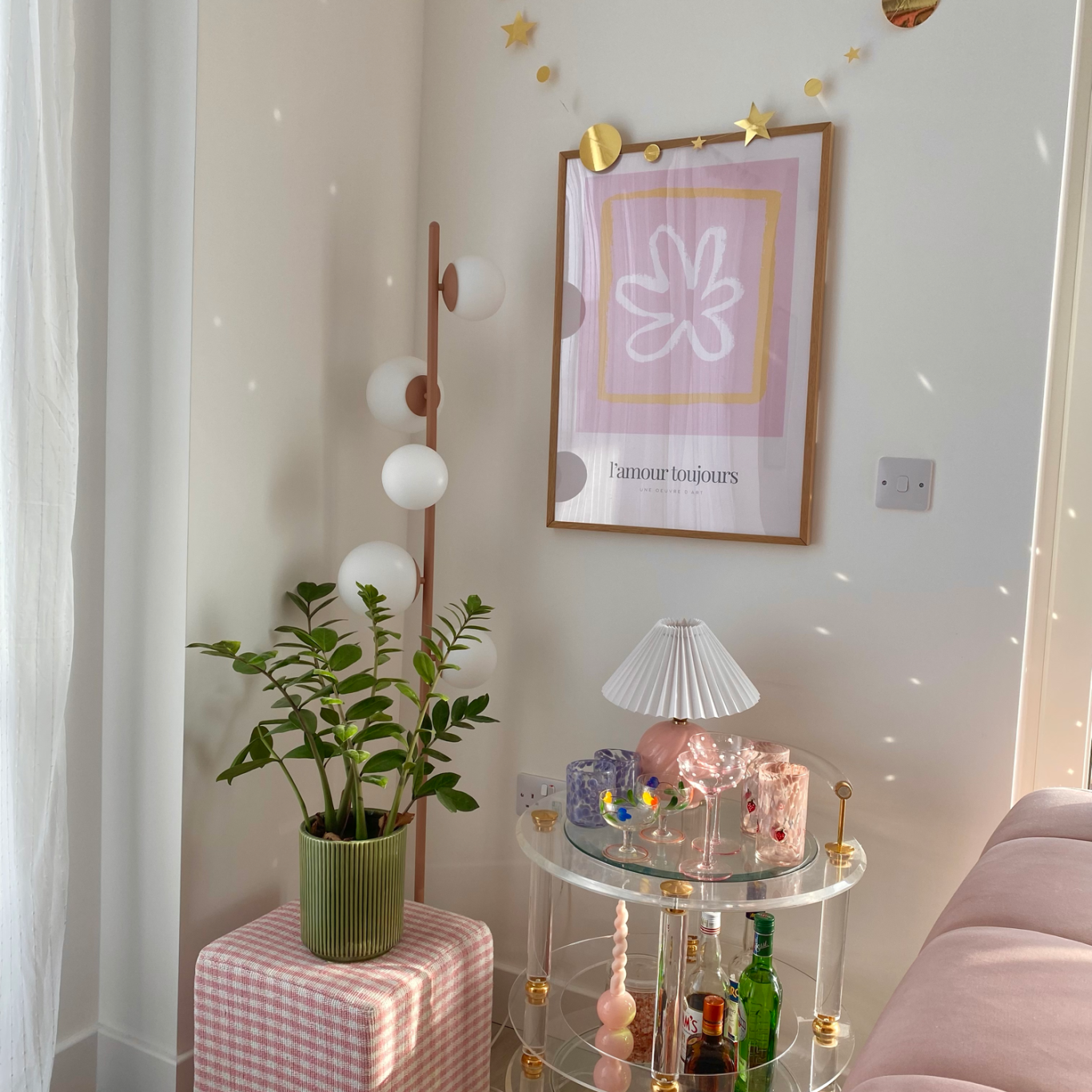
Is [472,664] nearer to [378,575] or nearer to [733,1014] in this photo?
[378,575]

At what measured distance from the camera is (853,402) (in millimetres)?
1707

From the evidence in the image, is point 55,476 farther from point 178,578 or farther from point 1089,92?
point 1089,92

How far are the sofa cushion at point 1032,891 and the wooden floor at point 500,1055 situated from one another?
1062 mm

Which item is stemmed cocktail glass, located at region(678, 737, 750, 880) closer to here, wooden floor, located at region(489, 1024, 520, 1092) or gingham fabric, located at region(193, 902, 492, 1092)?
gingham fabric, located at region(193, 902, 492, 1092)

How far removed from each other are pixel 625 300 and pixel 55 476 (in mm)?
1025

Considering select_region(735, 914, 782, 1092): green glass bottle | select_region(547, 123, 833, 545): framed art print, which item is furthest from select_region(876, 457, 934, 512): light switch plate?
select_region(735, 914, 782, 1092): green glass bottle

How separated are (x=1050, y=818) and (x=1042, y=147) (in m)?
1.03

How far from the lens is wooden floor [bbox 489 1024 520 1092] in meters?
1.85

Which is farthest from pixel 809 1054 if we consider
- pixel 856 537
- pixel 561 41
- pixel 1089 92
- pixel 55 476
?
pixel 561 41

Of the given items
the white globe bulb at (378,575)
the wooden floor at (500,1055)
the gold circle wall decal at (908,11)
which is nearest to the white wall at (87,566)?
the white globe bulb at (378,575)

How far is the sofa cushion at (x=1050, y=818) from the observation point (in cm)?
127

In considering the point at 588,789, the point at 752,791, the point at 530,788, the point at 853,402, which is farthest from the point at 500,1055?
the point at 853,402

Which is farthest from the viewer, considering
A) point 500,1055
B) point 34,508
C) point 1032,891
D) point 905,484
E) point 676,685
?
point 500,1055

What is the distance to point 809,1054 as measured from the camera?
1573 millimetres
